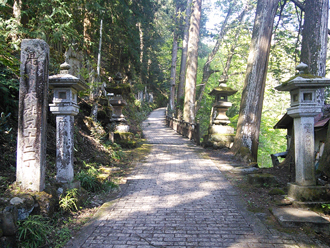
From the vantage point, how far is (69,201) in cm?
415

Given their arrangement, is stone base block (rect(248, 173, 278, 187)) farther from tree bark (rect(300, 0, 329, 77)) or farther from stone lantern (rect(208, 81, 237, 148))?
stone lantern (rect(208, 81, 237, 148))

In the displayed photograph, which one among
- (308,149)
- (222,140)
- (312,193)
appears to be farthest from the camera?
(222,140)

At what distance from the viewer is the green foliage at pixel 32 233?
299 centimetres

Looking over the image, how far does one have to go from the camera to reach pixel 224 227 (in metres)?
3.74

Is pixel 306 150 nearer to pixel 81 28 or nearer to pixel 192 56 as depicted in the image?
pixel 81 28

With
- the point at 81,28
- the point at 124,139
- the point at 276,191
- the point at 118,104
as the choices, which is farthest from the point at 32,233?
the point at 81,28

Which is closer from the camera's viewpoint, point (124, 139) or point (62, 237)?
point (62, 237)

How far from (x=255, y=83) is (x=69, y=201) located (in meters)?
7.12

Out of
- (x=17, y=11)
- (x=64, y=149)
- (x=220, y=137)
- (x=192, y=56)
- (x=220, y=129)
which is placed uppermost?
(x=192, y=56)

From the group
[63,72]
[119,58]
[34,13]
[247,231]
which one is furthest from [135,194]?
[119,58]

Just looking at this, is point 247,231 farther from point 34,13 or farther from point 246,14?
point 246,14

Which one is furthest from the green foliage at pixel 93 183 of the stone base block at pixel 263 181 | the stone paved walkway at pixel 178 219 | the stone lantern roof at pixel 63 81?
the stone base block at pixel 263 181

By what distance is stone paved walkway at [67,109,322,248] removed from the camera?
3318 mm

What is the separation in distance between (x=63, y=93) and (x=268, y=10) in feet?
24.5
